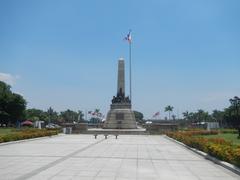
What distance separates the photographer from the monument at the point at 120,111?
50719mm

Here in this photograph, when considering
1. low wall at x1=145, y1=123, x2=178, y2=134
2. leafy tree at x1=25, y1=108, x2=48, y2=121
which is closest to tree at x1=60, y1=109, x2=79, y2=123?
leafy tree at x1=25, y1=108, x2=48, y2=121

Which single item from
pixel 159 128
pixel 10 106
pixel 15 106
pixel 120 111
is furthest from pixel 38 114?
pixel 159 128

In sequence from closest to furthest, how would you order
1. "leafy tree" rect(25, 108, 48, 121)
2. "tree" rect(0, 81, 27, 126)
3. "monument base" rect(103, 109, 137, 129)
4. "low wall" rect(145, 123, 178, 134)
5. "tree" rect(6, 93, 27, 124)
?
1. "low wall" rect(145, 123, 178, 134)
2. "monument base" rect(103, 109, 137, 129)
3. "tree" rect(0, 81, 27, 126)
4. "tree" rect(6, 93, 27, 124)
5. "leafy tree" rect(25, 108, 48, 121)

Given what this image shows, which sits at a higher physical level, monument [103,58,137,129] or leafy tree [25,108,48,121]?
leafy tree [25,108,48,121]

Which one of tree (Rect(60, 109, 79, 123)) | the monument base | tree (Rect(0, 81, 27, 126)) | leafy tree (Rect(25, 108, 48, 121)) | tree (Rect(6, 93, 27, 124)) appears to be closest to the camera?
the monument base

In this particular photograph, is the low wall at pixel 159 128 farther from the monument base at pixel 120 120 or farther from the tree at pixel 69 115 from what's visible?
the tree at pixel 69 115

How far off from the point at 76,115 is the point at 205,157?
124178mm

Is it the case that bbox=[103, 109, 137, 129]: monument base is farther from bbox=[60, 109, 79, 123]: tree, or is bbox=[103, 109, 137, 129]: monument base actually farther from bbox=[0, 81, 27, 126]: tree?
bbox=[60, 109, 79, 123]: tree

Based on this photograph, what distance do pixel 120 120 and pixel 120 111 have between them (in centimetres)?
133

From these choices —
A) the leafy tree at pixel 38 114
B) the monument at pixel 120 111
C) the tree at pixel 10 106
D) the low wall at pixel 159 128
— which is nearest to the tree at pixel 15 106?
the tree at pixel 10 106

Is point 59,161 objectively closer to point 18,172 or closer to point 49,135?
point 18,172

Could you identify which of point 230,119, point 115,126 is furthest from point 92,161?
point 230,119

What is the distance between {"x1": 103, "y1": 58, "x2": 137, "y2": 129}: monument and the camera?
50.7 meters

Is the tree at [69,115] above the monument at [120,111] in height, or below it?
above
